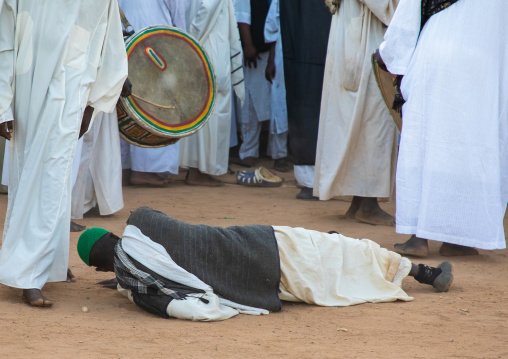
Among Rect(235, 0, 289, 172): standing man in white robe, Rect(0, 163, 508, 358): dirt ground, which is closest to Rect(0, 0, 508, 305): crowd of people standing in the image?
Rect(0, 163, 508, 358): dirt ground

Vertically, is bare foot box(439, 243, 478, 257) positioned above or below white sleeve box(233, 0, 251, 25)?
below

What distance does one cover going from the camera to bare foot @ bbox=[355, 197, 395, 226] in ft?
20.2

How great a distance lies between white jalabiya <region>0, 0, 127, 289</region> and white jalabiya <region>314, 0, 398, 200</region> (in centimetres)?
275

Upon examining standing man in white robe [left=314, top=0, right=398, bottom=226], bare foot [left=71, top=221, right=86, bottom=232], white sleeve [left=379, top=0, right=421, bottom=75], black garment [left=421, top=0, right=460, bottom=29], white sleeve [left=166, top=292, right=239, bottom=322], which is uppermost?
black garment [left=421, top=0, right=460, bottom=29]

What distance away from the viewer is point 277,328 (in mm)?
3426

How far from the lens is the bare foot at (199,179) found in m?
8.21

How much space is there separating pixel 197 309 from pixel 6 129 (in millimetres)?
1251

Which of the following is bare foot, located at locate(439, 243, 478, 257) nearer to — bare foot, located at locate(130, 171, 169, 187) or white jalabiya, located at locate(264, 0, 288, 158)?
bare foot, located at locate(130, 171, 169, 187)

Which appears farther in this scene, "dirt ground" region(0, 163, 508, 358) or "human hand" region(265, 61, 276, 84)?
"human hand" region(265, 61, 276, 84)

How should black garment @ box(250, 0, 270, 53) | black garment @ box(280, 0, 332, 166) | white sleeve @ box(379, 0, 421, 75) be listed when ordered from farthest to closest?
black garment @ box(250, 0, 270, 53)
black garment @ box(280, 0, 332, 166)
white sleeve @ box(379, 0, 421, 75)

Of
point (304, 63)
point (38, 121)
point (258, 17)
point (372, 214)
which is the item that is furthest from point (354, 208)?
point (258, 17)

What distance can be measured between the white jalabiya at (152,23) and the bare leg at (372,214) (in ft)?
7.74

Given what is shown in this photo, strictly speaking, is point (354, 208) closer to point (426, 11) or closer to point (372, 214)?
point (372, 214)

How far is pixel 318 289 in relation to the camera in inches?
149
